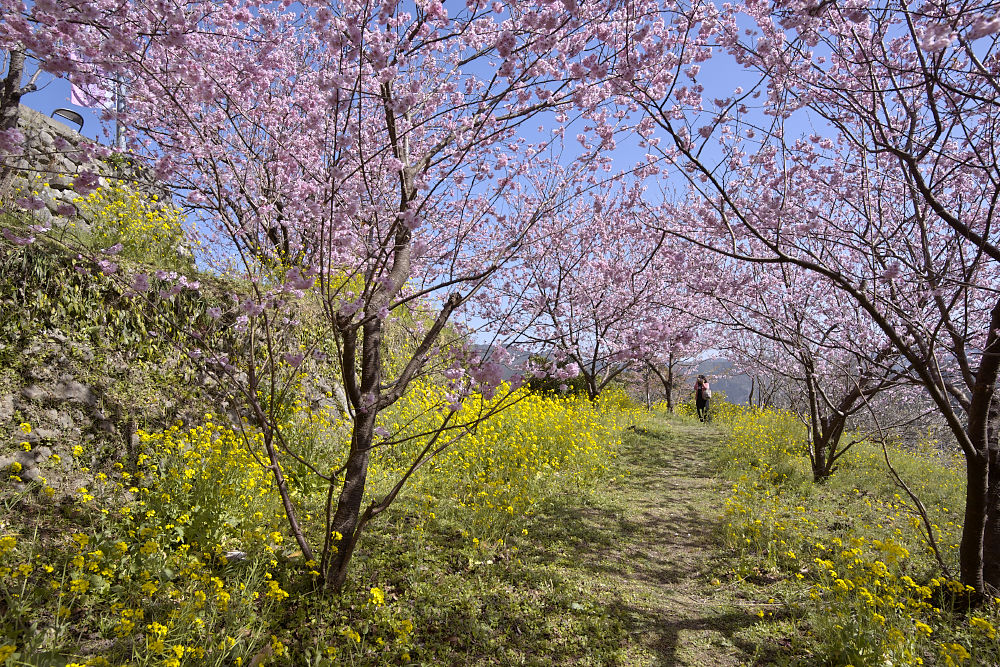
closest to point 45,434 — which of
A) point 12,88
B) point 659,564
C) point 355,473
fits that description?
point 355,473

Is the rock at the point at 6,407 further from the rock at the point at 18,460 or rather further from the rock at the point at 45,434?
the rock at the point at 18,460

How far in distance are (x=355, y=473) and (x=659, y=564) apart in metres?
3.11

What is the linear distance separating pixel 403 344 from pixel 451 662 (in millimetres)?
7321

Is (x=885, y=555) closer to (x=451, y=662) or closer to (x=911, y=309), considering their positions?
(x=911, y=309)

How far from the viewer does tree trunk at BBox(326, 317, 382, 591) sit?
3082 mm

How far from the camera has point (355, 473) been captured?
312 cm

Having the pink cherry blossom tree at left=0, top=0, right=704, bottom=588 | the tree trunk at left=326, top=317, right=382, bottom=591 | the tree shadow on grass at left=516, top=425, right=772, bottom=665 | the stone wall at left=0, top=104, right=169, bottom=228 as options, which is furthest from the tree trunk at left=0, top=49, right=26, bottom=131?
the tree shadow on grass at left=516, top=425, right=772, bottom=665

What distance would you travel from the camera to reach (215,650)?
2.48 m

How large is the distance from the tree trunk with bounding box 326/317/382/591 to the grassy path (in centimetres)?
192

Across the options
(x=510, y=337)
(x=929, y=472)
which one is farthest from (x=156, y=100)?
(x=929, y=472)

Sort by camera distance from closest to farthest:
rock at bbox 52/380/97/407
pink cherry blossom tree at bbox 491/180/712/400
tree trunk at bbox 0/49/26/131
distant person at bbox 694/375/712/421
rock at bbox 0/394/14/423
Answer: rock at bbox 0/394/14/423, rock at bbox 52/380/97/407, tree trunk at bbox 0/49/26/131, pink cherry blossom tree at bbox 491/180/712/400, distant person at bbox 694/375/712/421

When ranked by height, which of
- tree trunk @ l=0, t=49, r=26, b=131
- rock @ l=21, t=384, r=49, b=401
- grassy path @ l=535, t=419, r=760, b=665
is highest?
tree trunk @ l=0, t=49, r=26, b=131

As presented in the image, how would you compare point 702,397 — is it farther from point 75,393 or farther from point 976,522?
point 75,393

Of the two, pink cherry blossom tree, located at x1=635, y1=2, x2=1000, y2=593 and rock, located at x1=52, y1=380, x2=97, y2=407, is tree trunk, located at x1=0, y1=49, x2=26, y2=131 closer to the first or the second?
rock, located at x1=52, y1=380, x2=97, y2=407
